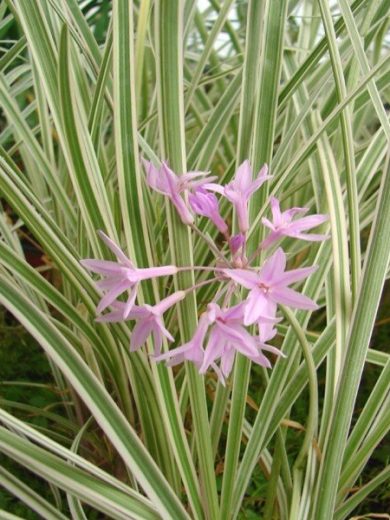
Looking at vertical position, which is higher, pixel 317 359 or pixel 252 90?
pixel 252 90

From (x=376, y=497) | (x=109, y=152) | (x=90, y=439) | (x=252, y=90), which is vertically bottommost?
(x=376, y=497)

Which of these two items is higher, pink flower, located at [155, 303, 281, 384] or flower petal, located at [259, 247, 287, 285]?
flower petal, located at [259, 247, 287, 285]

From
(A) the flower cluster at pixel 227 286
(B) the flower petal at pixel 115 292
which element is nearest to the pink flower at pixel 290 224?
(A) the flower cluster at pixel 227 286

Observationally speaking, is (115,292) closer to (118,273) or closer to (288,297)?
(118,273)

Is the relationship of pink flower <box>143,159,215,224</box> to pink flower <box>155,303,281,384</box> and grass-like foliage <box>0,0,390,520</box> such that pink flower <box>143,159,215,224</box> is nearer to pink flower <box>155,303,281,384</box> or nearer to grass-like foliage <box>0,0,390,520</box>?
grass-like foliage <box>0,0,390,520</box>

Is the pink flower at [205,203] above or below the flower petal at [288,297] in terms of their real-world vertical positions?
above

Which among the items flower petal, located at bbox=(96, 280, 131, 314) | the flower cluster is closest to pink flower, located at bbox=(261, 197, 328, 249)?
the flower cluster

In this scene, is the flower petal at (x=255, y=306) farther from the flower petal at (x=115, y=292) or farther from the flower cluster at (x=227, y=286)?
the flower petal at (x=115, y=292)

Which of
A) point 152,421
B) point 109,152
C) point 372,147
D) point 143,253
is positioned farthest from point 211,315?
point 109,152

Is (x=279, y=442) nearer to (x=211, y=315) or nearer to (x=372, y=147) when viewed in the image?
(x=211, y=315)
